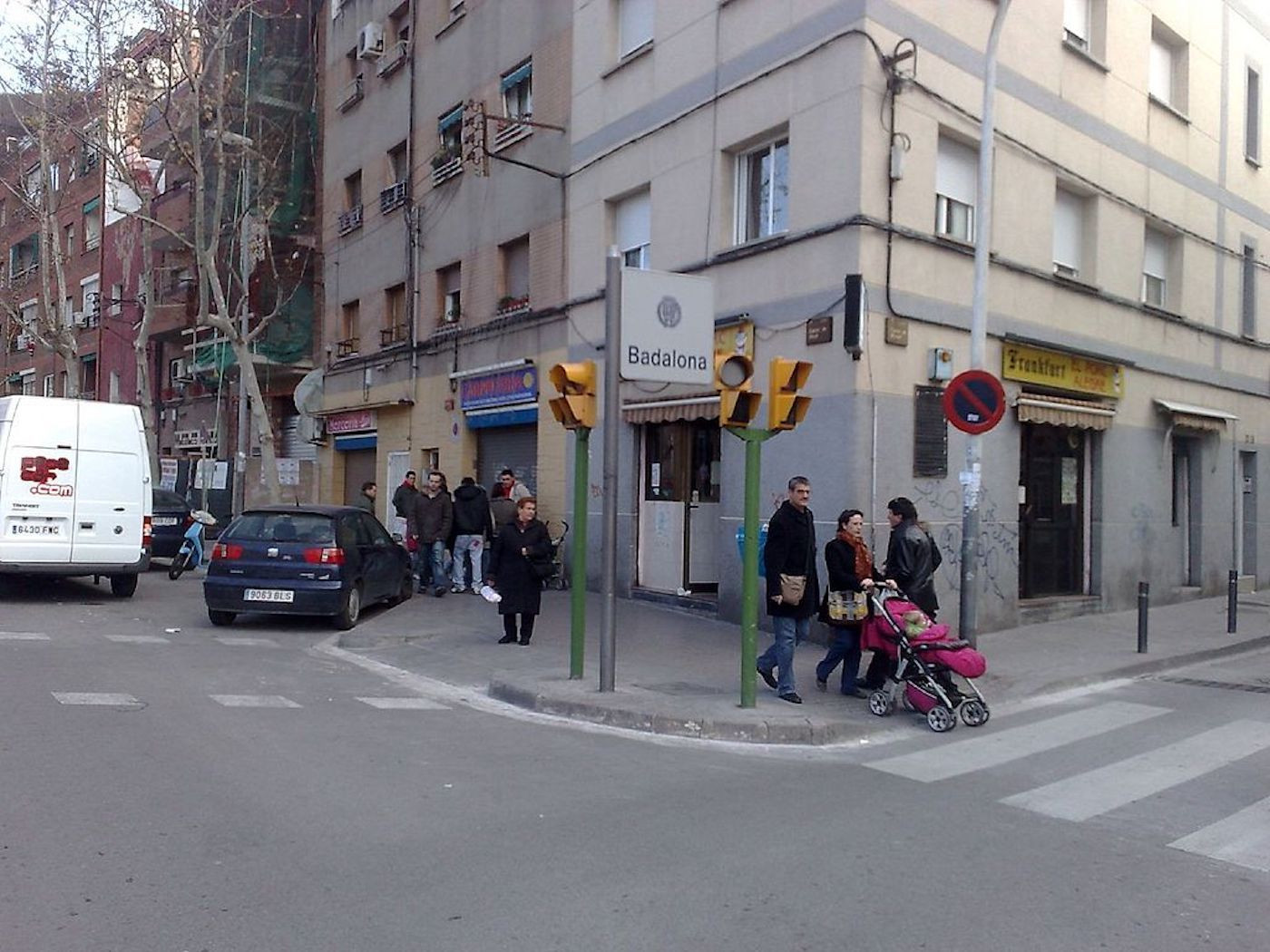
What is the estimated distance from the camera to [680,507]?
14.8m

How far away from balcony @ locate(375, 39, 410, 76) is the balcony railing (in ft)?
3.32

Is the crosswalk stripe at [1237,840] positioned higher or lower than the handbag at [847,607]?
lower

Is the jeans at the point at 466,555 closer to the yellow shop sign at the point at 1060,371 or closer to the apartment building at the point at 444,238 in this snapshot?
the apartment building at the point at 444,238

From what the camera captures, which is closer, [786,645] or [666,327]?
[666,327]

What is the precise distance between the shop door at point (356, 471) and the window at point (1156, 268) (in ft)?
47.7

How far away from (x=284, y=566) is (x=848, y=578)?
21.8ft

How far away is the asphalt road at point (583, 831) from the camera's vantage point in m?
4.23

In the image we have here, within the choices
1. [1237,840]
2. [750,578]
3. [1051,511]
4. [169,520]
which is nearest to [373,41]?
[169,520]

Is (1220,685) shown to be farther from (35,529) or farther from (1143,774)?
(35,529)

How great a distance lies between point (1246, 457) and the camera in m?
19.8

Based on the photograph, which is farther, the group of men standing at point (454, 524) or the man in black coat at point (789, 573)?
the group of men standing at point (454, 524)

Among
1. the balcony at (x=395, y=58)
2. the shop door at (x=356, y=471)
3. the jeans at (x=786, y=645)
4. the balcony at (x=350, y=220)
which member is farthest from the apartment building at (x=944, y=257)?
the shop door at (x=356, y=471)

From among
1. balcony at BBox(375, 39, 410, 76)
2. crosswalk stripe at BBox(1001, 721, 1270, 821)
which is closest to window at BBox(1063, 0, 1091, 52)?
crosswalk stripe at BBox(1001, 721, 1270, 821)

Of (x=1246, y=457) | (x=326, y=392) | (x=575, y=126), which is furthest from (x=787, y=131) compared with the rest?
(x=326, y=392)
